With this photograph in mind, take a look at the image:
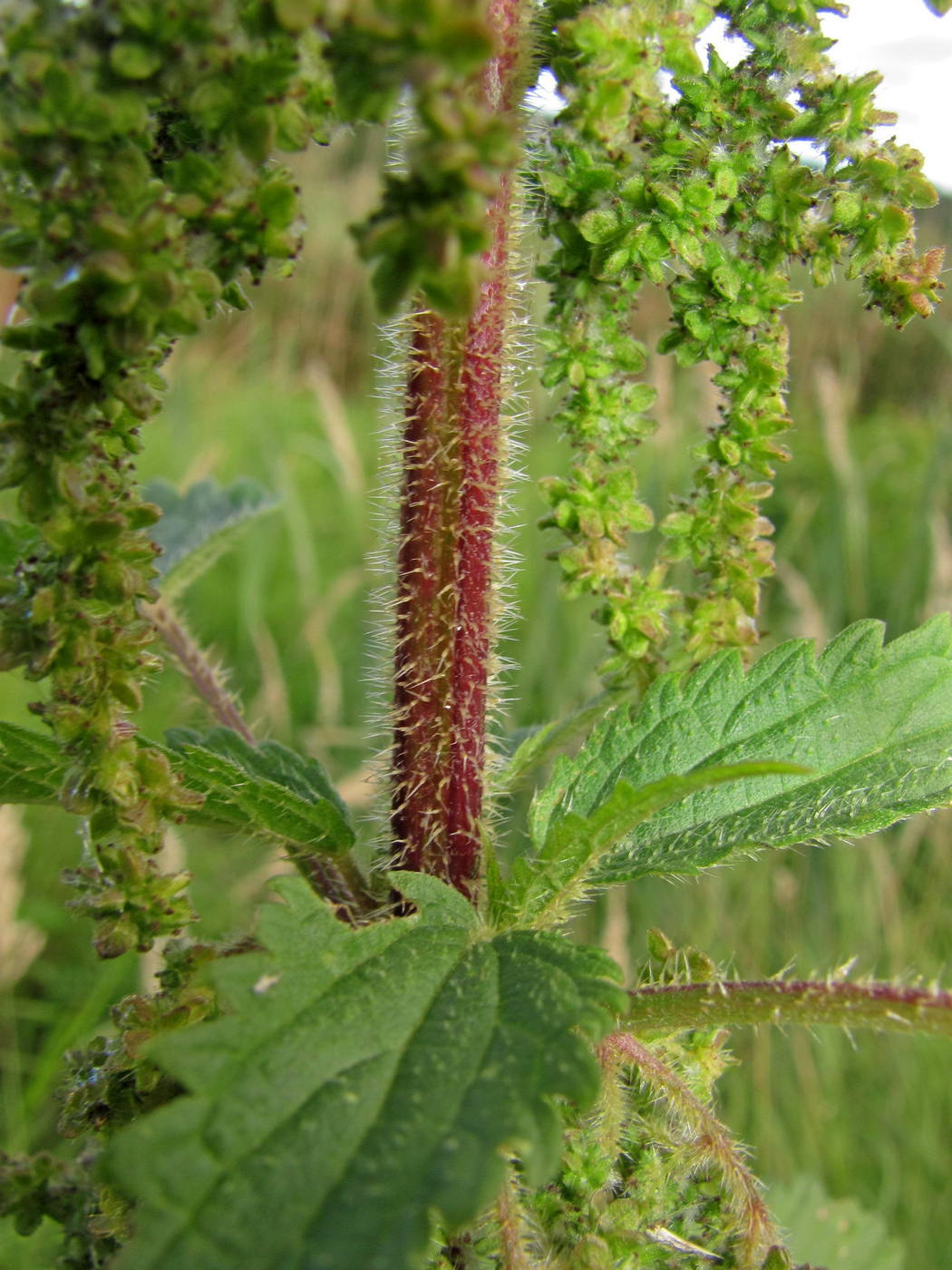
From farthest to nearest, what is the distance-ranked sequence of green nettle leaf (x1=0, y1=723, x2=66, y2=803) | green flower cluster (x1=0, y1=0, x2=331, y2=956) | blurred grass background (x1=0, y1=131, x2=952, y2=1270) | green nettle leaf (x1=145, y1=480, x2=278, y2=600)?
blurred grass background (x1=0, y1=131, x2=952, y2=1270)
green nettle leaf (x1=145, y1=480, x2=278, y2=600)
green nettle leaf (x1=0, y1=723, x2=66, y2=803)
green flower cluster (x1=0, y1=0, x2=331, y2=956)

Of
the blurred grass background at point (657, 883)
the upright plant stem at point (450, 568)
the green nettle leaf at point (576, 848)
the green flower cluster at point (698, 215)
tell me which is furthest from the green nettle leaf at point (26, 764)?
the green flower cluster at point (698, 215)

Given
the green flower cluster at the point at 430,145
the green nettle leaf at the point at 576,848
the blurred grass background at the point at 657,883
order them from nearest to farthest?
the green flower cluster at the point at 430,145, the green nettle leaf at the point at 576,848, the blurred grass background at the point at 657,883

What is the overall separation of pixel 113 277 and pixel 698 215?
2.15ft

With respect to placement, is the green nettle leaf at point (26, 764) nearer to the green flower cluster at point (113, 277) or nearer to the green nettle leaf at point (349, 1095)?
the green flower cluster at point (113, 277)

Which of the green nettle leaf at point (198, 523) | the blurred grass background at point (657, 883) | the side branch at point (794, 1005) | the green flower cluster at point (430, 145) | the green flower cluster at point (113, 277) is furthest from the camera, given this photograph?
the blurred grass background at point (657, 883)

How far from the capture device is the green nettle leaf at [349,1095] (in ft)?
2.72

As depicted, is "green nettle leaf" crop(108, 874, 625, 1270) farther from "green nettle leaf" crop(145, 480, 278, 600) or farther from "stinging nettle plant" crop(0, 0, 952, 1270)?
"green nettle leaf" crop(145, 480, 278, 600)

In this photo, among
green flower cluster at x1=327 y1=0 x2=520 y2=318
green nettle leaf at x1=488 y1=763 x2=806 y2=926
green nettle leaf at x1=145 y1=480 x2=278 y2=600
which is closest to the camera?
green flower cluster at x1=327 y1=0 x2=520 y2=318

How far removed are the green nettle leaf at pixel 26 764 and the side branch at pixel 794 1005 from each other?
69 cm

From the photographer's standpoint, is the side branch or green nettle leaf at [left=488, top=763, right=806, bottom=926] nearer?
green nettle leaf at [left=488, top=763, right=806, bottom=926]

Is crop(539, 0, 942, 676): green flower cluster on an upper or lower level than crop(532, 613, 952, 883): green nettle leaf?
upper

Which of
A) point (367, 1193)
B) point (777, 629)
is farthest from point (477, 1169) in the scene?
point (777, 629)

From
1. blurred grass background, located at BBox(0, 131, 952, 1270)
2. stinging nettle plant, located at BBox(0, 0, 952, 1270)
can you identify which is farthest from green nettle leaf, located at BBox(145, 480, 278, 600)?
stinging nettle plant, located at BBox(0, 0, 952, 1270)

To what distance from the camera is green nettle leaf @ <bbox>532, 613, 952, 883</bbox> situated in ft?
4.24
